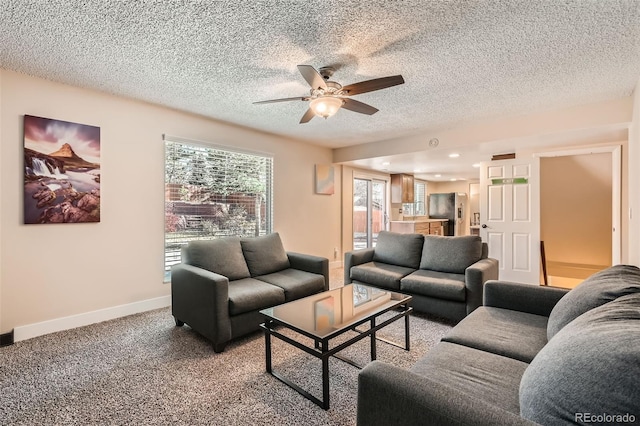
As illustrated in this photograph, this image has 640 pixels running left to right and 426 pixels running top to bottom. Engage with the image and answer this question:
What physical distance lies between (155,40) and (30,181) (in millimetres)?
1790

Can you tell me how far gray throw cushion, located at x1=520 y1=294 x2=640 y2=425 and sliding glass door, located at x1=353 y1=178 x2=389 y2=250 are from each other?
17.6 feet

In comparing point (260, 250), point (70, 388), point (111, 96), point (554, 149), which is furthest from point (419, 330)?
point (111, 96)

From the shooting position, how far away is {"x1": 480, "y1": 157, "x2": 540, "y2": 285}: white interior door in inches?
168

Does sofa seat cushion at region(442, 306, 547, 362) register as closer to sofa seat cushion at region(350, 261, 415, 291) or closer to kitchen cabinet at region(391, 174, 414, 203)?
sofa seat cushion at region(350, 261, 415, 291)

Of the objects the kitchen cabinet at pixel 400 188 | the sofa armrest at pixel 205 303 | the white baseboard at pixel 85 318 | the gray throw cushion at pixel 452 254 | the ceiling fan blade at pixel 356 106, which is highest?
the ceiling fan blade at pixel 356 106

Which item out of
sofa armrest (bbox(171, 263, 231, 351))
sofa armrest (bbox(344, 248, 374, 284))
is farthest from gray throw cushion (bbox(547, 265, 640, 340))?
sofa armrest (bbox(344, 248, 374, 284))

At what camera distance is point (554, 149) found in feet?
14.1

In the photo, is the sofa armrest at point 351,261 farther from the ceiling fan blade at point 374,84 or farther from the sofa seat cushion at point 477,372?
the sofa seat cushion at point 477,372

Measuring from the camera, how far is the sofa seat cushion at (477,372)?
1136 millimetres

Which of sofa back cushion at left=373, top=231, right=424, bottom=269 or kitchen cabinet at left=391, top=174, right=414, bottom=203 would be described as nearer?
sofa back cushion at left=373, top=231, right=424, bottom=269

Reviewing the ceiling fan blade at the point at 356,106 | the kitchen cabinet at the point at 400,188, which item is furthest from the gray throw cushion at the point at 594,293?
the kitchen cabinet at the point at 400,188

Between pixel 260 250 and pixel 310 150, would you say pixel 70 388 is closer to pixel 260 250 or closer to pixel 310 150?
pixel 260 250

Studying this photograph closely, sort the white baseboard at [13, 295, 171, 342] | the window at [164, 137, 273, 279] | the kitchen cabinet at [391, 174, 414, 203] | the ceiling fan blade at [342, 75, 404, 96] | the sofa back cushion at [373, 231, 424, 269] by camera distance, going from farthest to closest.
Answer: the kitchen cabinet at [391, 174, 414, 203]
the sofa back cushion at [373, 231, 424, 269]
the window at [164, 137, 273, 279]
the white baseboard at [13, 295, 171, 342]
the ceiling fan blade at [342, 75, 404, 96]

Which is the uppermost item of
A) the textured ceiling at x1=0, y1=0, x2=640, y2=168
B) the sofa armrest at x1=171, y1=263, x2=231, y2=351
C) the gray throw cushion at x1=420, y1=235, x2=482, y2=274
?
the textured ceiling at x1=0, y1=0, x2=640, y2=168
